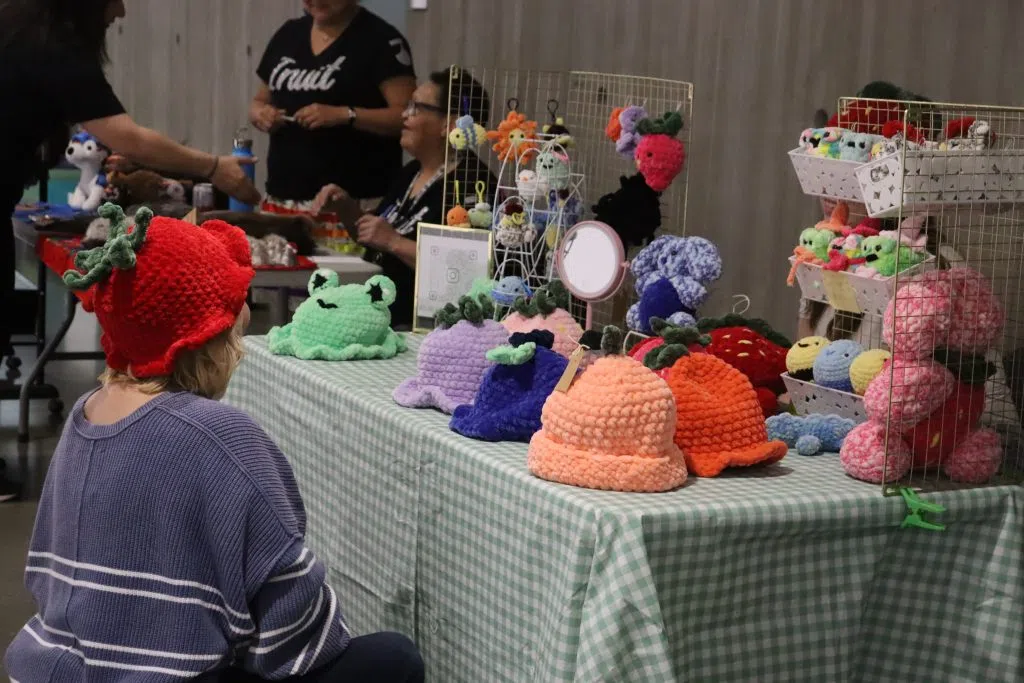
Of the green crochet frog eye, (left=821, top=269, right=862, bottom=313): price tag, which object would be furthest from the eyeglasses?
(left=821, top=269, right=862, bottom=313): price tag

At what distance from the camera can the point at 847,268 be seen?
247 cm

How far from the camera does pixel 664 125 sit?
9.30 feet

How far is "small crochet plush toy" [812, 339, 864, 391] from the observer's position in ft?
7.89

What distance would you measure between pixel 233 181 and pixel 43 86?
1.03 metres

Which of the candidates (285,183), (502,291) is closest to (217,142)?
(285,183)

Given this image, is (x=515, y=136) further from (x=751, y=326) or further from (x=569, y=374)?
(x=569, y=374)

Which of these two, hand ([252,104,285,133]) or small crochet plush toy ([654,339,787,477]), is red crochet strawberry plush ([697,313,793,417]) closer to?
small crochet plush toy ([654,339,787,477])

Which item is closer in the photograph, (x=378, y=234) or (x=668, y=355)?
(x=668, y=355)

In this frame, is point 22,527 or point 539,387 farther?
point 22,527

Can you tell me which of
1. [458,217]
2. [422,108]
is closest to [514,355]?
[458,217]

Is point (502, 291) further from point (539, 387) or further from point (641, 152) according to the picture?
point (539, 387)

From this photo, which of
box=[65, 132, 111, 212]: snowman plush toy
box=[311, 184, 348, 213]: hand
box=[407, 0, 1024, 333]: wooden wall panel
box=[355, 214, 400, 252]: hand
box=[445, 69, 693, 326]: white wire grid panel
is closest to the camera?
box=[445, 69, 693, 326]: white wire grid panel

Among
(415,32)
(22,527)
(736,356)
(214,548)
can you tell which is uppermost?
(415,32)

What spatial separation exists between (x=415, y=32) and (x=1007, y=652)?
510 cm
